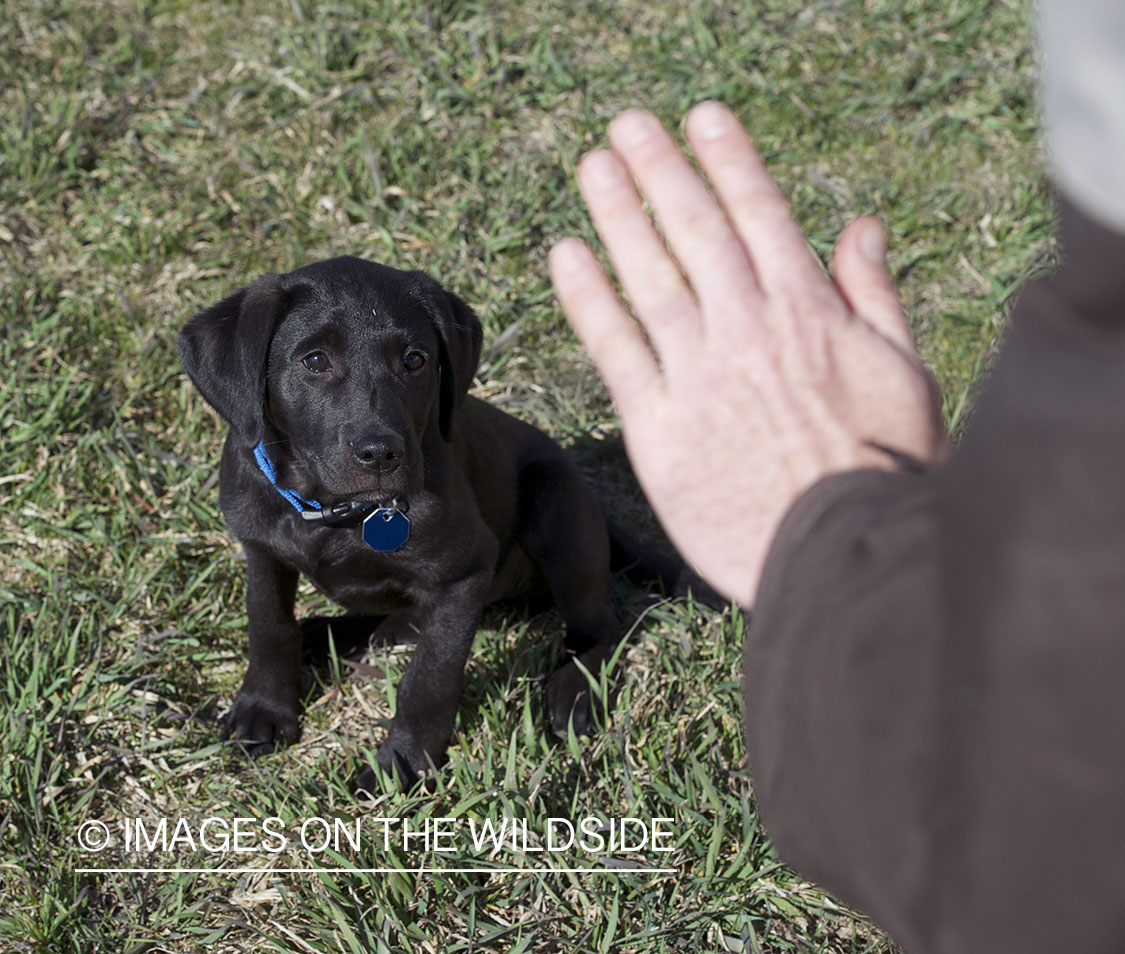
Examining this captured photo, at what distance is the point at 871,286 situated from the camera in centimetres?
141

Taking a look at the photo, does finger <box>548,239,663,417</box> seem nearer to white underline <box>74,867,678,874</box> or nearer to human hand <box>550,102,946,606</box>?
human hand <box>550,102,946,606</box>

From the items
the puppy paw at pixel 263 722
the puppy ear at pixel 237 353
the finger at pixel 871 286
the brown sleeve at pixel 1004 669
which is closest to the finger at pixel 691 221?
the finger at pixel 871 286

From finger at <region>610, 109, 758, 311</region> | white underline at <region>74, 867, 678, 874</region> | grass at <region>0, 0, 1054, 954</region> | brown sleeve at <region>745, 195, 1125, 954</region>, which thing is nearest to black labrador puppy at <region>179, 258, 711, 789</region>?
grass at <region>0, 0, 1054, 954</region>

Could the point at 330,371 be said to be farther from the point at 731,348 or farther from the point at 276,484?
the point at 731,348

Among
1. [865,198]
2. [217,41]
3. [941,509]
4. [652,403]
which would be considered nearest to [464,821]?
[652,403]

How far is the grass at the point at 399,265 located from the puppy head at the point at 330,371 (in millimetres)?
827

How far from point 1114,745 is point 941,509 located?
0.70 feet

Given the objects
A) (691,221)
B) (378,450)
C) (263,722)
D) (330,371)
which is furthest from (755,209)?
(263,722)

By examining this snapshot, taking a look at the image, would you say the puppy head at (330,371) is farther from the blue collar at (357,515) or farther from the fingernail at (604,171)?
the fingernail at (604,171)

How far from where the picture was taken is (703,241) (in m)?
1.34

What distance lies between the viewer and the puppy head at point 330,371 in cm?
282

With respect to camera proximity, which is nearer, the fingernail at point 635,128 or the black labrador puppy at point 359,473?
the fingernail at point 635,128

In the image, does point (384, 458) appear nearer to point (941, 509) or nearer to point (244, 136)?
point (941, 509)

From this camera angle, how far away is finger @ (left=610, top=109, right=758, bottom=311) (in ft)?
4.40
